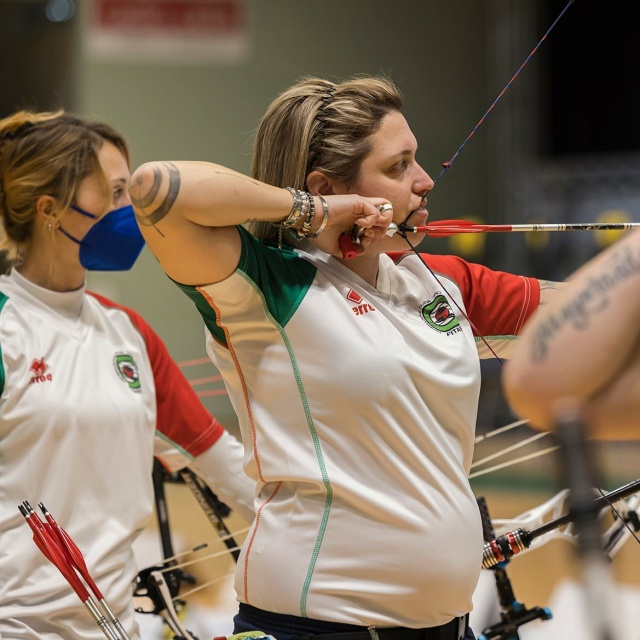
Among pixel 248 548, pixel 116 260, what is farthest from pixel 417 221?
pixel 116 260

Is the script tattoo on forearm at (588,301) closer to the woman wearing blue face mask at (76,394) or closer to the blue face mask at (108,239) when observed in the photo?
the woman wearing blue face mask at (76,394)

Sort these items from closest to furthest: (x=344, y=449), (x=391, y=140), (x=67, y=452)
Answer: (x=344, y=449) → (x=391, y=140) → (x=67, y=452)

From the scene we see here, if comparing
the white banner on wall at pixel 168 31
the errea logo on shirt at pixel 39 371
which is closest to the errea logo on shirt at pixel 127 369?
the errea logo on shirt at pixel 39 371

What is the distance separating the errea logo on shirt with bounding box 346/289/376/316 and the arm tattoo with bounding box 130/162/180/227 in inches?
11.0

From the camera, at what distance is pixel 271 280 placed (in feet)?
4.53

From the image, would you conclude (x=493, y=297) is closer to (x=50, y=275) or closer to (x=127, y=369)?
(x=127, y=369)

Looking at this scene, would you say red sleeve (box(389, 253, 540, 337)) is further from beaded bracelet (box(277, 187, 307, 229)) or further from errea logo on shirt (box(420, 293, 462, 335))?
beaded bracelet (box(277, 187, 307, 229))

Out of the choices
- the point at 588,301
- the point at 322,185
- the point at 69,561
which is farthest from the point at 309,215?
the point at 69,561

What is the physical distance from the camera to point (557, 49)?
6.91 metres

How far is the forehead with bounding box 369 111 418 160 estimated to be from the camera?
1477mm

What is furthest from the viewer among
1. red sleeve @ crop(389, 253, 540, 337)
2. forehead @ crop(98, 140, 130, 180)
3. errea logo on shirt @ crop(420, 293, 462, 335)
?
forehead @ crop(98, 140, 130, 180)

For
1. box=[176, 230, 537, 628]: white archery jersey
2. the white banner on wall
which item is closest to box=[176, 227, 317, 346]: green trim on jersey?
box=[176, 230, 537, 628]: white archery jersey

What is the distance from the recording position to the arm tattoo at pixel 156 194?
52.5 inches

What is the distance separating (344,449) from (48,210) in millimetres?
1022
